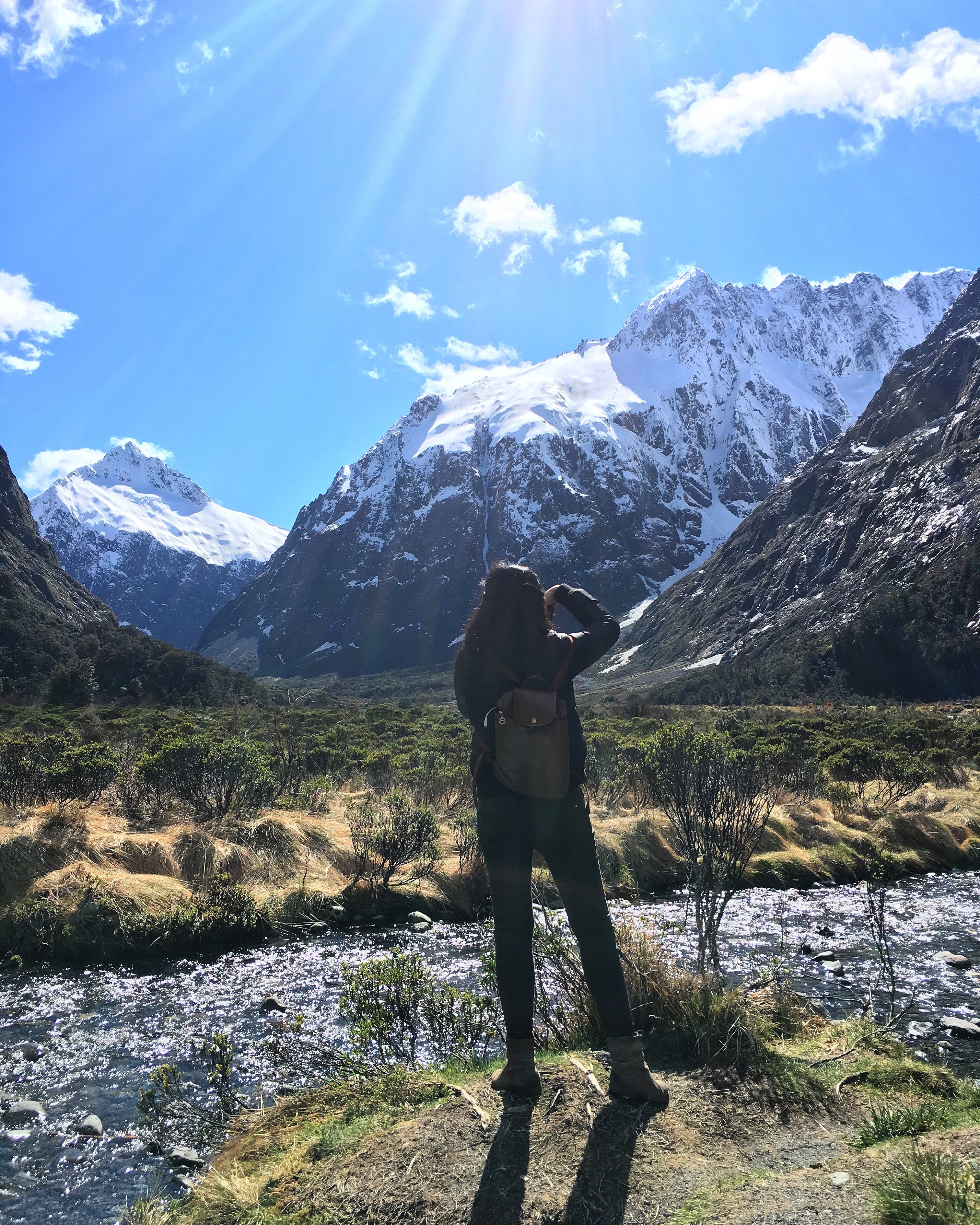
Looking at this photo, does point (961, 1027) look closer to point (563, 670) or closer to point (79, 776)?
point (563, 670)

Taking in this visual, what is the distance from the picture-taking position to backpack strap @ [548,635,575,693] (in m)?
3.12

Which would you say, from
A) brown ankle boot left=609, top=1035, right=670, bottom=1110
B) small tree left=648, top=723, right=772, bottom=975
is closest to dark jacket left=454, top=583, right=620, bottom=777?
brown ankle boot left=609, top=1035, right=670, bottom=1110

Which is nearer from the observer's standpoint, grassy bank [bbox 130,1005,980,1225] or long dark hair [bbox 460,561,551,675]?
grassy bank [bbox 130,1005,980,1225]

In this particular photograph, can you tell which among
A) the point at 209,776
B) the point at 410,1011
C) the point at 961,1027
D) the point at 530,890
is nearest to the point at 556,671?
the point at 530,890

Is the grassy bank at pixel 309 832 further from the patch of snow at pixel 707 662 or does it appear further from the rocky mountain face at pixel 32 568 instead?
the patch of snow at pixel 707 662

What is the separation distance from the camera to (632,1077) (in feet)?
9.44

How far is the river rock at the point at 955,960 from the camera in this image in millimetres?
8047

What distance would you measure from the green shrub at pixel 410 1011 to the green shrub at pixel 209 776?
26.3 feet

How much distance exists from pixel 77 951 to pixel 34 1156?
400 centimetres

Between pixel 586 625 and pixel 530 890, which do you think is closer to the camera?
pixel 530 890

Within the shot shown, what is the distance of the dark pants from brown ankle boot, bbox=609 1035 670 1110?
4.7 inches

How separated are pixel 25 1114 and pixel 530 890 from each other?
4.58 metres

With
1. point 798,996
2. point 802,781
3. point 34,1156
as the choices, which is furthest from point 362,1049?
point 802,781

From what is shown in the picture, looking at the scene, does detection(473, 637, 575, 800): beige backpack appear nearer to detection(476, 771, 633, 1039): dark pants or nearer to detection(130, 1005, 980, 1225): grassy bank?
detection(476, 771, 633, 1039): dark pants
